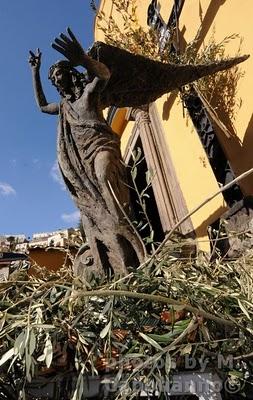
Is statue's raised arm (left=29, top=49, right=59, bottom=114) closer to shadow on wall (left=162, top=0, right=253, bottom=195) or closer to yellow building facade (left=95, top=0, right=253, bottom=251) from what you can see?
yellow building facade (left=95, top=0, right=253, bottom=251)

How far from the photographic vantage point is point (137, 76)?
210cm

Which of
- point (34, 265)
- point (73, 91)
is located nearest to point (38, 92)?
point (73, 91)

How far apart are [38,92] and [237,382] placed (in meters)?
2.03

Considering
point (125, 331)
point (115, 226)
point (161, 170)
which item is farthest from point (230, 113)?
point (125, 331)

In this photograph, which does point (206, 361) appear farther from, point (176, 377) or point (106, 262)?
point (106, 262)

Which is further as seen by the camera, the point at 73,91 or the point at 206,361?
the point at 73,91

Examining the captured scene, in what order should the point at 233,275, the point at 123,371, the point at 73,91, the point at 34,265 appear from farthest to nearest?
1. the point at 73,91
2. the point at 34,265
3. the point at 233,275
4. the point at 123,371

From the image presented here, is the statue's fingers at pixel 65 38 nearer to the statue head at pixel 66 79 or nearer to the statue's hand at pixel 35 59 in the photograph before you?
the statue head at pixel 66 79

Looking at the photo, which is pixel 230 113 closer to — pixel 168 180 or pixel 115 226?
pixel 168 180

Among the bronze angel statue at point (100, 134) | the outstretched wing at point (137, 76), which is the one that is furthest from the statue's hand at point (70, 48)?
the outstretched wing at point (137, 76)

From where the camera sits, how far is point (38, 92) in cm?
230

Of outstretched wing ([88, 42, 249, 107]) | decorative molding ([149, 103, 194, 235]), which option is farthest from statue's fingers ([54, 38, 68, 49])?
decorative molding ([149, 103, 194, 235])

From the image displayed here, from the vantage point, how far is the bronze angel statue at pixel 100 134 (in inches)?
67.2

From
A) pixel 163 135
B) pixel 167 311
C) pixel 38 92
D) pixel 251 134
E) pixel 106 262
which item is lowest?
A: pixel 167 311
